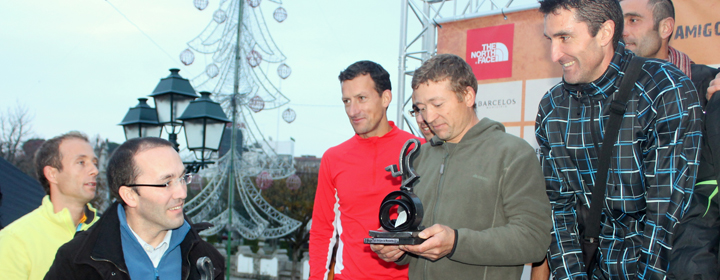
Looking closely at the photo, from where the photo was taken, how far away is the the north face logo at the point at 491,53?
472cm

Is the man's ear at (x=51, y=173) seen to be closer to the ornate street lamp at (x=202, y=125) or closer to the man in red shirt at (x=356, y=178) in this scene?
the man in red shirt at (x=356, y=178)

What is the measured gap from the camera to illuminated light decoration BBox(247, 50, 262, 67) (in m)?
17.3

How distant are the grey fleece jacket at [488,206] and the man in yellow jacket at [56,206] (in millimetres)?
2091

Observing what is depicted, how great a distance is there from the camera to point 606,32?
1865 millimetres

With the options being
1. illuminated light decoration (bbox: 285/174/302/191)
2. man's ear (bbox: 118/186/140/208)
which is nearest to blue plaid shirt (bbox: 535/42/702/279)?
man's ear (bbox: 118/186/140/208)

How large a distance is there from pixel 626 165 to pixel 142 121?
5929mm

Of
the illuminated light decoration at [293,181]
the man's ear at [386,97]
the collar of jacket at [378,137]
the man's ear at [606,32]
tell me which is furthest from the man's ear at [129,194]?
the illuminated light decoration at [293,181]

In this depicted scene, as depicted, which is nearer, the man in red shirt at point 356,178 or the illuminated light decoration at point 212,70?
the man in red shirt at point 356,178

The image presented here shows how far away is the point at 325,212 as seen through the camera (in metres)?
3.01

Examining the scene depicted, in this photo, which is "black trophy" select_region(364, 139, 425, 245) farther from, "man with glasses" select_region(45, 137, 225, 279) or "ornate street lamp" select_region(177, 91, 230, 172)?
"ornate street lamp" select_region(177, 91, 230, 172)

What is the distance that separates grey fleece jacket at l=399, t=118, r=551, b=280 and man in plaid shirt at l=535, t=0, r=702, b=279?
0.23 m

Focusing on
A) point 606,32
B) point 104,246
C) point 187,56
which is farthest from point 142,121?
point 187,56

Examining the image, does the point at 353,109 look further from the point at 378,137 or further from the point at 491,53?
the point at 491,53

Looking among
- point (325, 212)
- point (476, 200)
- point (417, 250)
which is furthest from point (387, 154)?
point (417, 250)
